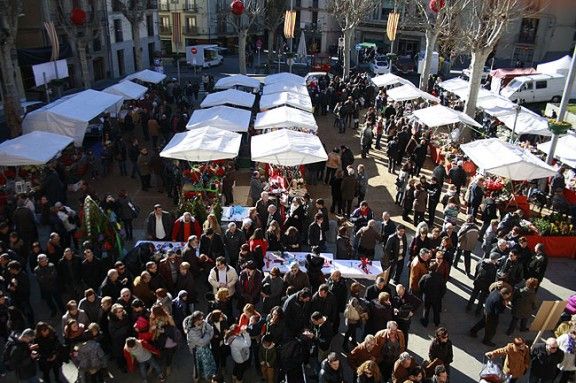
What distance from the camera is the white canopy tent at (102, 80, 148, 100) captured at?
64.5 feet

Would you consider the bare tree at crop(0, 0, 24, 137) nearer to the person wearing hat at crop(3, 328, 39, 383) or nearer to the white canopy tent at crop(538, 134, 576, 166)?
the person wearing hat at crop(3, 328, 39, 383)

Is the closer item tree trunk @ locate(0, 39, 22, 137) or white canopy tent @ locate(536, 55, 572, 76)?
tree trunk @ locate(0, 39, 22, 137)

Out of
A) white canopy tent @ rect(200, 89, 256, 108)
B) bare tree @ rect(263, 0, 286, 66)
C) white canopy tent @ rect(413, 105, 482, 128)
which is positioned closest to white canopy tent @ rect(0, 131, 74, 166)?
white canopy tent @ rect(200, 89, 256, 108)

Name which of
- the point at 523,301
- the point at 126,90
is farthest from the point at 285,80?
the point at 523,301

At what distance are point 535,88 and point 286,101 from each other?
16.8 m

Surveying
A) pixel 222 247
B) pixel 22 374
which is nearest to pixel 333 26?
pixel 222 247

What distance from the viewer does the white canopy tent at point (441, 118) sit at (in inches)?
659

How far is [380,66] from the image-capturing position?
35.7 m

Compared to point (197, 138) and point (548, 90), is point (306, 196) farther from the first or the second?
point (548, 90)

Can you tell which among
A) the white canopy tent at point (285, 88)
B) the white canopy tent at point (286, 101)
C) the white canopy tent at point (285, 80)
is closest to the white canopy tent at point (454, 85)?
the white canopy tent at point (285, 80)

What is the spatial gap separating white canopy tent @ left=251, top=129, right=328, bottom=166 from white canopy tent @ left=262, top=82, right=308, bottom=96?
7.22 metres

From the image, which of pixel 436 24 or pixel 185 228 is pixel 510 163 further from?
pixel 436 24

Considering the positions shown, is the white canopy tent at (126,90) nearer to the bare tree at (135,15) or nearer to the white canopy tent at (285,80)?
the white canopy tent at (285,80)

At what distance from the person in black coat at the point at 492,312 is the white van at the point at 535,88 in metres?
21.7
